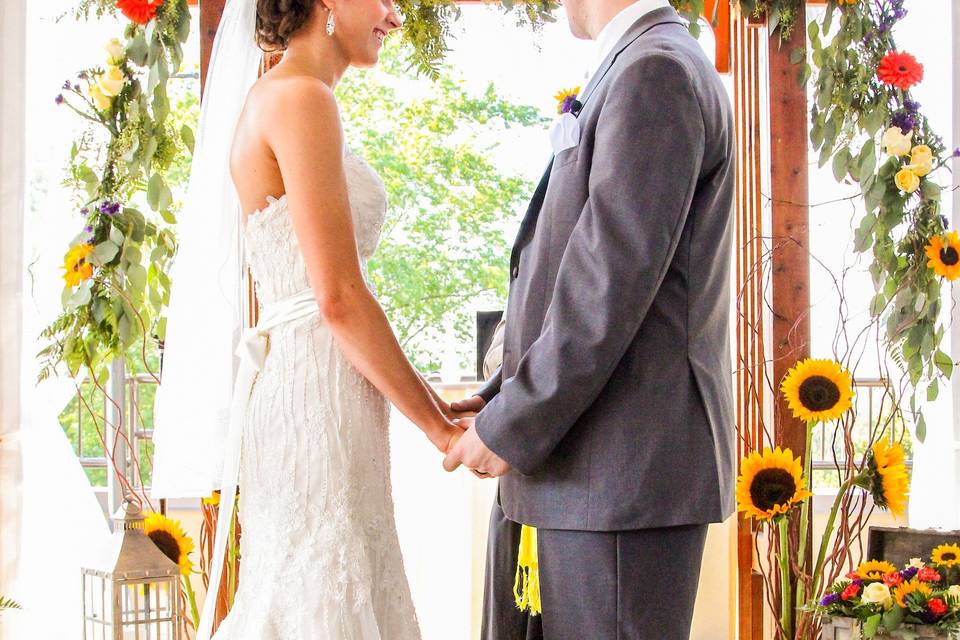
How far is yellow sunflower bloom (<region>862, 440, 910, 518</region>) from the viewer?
277 cm

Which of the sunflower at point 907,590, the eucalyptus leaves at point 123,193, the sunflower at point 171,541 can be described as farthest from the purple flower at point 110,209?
the sunflower at point 907,590

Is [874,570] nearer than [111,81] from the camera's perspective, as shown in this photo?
Yes

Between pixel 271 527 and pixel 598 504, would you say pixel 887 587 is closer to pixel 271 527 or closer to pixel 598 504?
pixel 598 504

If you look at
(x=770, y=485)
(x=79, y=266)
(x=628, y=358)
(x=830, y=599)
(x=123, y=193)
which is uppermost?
(x=123, y=193)

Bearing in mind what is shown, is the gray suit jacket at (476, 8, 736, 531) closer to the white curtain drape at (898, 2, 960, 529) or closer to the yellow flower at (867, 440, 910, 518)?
the yellow flower at (867, 440, 910, 518)

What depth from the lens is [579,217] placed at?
158cm

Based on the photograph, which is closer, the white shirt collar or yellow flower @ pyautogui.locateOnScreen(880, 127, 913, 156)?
the white shirt collar

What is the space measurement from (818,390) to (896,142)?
0.81 m

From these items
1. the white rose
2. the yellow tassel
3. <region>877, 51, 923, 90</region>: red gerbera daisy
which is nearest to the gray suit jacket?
the yellow tassel

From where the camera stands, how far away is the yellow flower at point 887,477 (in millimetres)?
2770

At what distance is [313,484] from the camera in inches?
68.2

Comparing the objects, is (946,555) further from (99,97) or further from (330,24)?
(99,97)

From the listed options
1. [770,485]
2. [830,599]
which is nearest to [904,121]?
[770,485]

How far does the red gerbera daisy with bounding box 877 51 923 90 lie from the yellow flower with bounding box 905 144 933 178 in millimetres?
201
